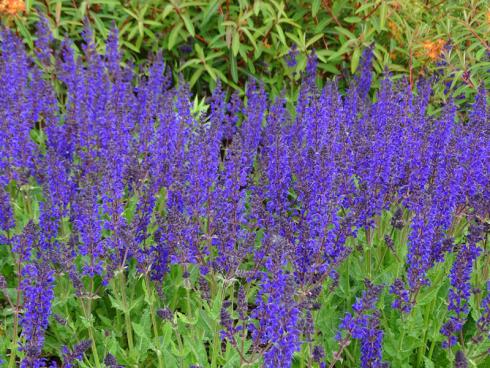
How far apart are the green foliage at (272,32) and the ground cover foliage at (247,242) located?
1.94 m

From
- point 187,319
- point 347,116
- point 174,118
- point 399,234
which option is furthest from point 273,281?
point 347,116

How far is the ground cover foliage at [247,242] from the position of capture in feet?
13.0

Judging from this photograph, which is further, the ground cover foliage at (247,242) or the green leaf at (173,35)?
the green leaf at (173,35)

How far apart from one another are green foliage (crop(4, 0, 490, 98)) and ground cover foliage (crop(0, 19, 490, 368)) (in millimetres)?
1940

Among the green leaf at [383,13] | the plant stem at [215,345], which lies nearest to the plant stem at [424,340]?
the plant stem at [215,345]

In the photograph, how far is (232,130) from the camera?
6902 millimetres

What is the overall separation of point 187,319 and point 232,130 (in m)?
3.05

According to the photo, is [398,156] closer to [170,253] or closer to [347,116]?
[347,116]

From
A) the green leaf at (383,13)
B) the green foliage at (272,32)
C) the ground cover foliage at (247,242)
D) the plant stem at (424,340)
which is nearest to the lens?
the ground cover foliage at (247,242)

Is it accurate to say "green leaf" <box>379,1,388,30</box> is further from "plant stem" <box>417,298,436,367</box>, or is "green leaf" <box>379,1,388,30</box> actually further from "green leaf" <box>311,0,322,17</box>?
"plant stem" <box>417,298,436,367</box>

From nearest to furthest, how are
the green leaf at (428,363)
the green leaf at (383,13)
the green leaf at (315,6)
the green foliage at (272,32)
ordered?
the green leaf at (428,363), the green leaf at (383,13), the green foliage at (272,32), the green leaf at (315,6)

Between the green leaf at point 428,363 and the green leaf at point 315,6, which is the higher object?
the green leaf at point 315,6

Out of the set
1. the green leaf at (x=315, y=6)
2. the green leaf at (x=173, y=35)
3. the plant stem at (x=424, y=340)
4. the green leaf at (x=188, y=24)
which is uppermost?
the green leaf at (x=315, y=6)

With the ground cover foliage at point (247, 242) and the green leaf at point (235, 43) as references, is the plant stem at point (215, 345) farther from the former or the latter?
the green leaf at point (235, 43)
